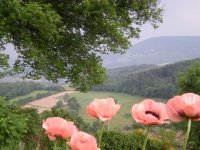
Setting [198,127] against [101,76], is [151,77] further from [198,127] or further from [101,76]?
[101,76]

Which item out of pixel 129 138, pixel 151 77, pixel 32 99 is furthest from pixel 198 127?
pixel 151 77

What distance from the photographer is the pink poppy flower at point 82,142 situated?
10.3 feet

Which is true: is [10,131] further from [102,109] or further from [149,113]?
[149,113]

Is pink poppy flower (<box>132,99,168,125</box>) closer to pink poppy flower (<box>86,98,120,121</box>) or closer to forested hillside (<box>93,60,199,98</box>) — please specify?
pink poppy flower (<box>86,98,120,121</box>)

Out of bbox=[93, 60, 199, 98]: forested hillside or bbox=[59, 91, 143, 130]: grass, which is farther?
bbox=[93, 60, 199, 98]: forested hillside

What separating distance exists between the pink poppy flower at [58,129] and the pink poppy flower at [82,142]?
0.79 feet

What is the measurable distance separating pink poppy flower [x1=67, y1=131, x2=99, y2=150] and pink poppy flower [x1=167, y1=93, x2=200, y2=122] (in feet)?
1.85

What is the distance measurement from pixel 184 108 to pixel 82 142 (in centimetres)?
74

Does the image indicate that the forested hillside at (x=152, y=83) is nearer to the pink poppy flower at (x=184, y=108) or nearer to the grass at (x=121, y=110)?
the grass at (x=121, y=110)

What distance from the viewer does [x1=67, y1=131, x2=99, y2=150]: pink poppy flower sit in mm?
3143

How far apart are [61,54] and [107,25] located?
13.1 ft

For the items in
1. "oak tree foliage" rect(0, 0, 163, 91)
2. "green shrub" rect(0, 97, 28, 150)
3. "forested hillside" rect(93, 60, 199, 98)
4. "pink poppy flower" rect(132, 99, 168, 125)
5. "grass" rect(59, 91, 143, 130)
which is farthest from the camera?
"forested hillside" rect(93, 60, 199, 98)

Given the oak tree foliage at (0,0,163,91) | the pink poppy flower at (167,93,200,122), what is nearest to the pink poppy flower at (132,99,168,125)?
the pink poppy flower at (167,93,200,122)

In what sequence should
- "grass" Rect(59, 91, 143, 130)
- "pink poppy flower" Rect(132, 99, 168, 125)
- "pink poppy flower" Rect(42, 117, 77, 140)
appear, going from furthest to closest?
"grass" Rect(59, 91, 143, 130) < "pink poppy flower" Rect(42, 117, 77, 140) < "pink poppy flower" Rect(132, 99, 168, 125)
